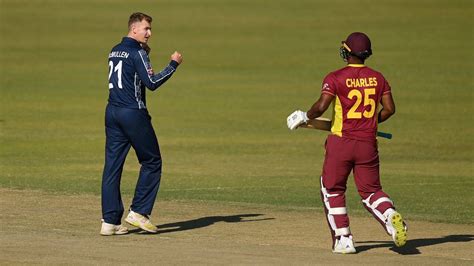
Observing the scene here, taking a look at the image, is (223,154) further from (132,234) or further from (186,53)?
(186,53)

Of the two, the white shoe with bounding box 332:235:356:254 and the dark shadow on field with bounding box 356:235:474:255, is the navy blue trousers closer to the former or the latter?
the dark shadow on field with bounding box 356:235:474:255

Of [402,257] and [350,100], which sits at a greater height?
[350,100]

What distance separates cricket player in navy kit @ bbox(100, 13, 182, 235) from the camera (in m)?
14.3

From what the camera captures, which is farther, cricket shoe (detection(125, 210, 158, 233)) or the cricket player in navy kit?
cricket shoe (detection(125, 210, 158, 233))

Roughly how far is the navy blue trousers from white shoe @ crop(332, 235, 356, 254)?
7.74 ft

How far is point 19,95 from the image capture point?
37125 millimetres

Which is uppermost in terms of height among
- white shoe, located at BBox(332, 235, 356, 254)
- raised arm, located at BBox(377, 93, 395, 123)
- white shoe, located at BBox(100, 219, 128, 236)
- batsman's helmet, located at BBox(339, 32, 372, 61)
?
batsman's helmet, located at BBox(339, 32, 372, 61)

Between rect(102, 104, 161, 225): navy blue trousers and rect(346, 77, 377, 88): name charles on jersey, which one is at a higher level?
rect(346, 77, 377, 88): name charles on jersey

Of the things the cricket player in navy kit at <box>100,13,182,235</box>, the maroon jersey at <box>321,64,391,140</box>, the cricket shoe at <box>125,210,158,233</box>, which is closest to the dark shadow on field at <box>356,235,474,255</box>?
the maroon jersey at <box>321,64,391,140</box>

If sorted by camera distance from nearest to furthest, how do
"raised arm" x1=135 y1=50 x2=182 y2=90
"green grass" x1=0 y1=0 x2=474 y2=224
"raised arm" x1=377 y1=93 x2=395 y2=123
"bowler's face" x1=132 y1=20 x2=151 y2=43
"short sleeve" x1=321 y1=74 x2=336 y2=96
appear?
"short sleeve" x1=321 y1=74 x2=336 y2=96 < "raised arm" x1=377 y1=93 x2=395 y2=123 < "raised arm" x1=135 y1=50 x2=182 y2=90 < "bowler's face" x1=132 y1=20 x2=151 y2=43 < "green grass" x1=0 y1=0 x2=474 y2=224

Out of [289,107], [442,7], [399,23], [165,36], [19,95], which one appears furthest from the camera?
[442,7]

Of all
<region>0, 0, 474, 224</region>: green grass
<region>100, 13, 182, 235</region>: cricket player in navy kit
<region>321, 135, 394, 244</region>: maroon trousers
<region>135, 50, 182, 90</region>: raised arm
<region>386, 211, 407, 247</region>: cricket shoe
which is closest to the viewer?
<region>386, 211, 407, 247</region>: cricket shoe

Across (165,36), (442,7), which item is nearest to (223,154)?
(165,36)

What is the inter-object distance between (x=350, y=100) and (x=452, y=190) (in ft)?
24.8
